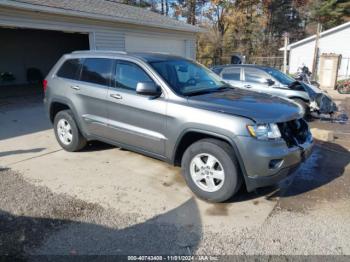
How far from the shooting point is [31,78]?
697 inches

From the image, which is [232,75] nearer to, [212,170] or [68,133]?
[68,133]

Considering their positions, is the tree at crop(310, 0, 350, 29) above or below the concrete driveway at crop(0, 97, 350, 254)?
above

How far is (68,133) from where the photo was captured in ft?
18.2

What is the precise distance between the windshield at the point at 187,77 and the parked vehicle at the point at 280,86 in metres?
4.10

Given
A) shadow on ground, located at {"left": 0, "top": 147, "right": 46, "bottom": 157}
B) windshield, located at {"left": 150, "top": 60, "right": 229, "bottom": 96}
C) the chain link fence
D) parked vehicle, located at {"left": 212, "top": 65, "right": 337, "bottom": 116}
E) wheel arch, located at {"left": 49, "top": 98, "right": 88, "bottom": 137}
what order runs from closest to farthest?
windshield, located at {"left": 150, "top": 60, "right": 229, "bottom": 96} → wheel arch, located at {"left": 49, "top": 98, "right": 88, "bottom": 137} → shadow on ground, located at {"left": 0, "top": 147, "right": 46, "bottom": 157} → parked vehicle, located at {"left": 212, "top": 65, "right": 337, "bottom": 116} → the chain link fence

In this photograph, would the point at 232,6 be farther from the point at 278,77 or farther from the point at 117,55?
the point at 117,55

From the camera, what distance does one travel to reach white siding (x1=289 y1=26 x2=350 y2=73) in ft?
74.8

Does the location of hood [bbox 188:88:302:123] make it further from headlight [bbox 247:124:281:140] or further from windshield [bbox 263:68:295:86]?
windshield [bbox 263:68:295:86]

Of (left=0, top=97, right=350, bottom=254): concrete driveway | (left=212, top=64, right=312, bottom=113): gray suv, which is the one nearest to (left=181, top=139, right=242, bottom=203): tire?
(left=0, top=97, right=350, bottom=254): concrete driveway

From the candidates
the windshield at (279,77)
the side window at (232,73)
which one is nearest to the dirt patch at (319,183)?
the windshield at (279,77)

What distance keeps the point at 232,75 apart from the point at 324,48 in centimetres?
1780

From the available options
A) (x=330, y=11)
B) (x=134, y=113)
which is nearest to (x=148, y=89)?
(x=134, y=113)

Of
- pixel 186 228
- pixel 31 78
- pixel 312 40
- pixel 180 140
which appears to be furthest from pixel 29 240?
pixel 312 40

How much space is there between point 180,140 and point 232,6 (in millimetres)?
30266
